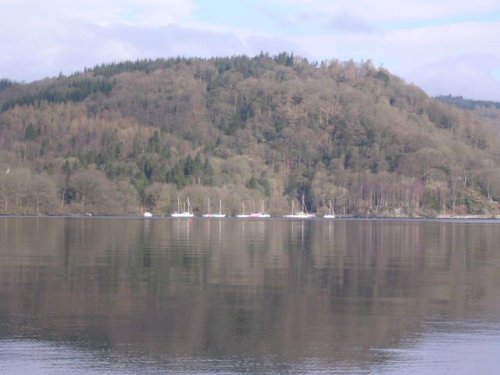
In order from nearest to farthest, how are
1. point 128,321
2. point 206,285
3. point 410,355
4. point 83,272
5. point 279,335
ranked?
1. point 410,355
2. point 279,335
3. point 128,321
4. point 206,285
5. point 83,272

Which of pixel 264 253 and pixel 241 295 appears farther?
pixel 264 253

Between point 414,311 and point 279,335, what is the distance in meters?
8.71

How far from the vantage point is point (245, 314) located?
35.5 m

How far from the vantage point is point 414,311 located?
123ft

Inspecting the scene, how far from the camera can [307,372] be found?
26.1m

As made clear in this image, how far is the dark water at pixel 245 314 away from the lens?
90.2ft

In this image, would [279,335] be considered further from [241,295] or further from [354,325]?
[241,295]

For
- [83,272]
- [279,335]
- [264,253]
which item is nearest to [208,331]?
[279,335]

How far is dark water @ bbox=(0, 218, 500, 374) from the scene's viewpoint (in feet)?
90.2

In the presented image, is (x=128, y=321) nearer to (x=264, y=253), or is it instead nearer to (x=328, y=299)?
(x=328, y=299)

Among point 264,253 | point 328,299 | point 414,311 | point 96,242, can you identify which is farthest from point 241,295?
point 96,242

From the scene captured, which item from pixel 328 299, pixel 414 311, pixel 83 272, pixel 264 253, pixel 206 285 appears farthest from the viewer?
pixel 264 253

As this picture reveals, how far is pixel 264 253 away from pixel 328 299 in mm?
28015

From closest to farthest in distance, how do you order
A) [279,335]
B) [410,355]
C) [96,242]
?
[410,355]
[279,335]
[96,242]
